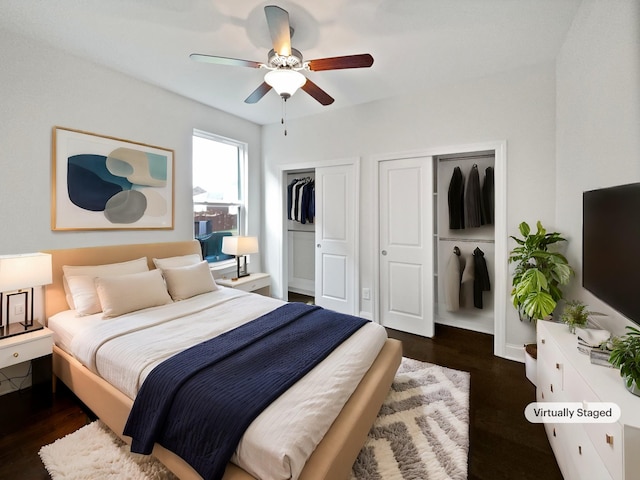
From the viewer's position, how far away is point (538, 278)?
6.98 feet

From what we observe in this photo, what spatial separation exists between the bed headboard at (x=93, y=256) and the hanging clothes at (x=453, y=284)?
3059 millimetres

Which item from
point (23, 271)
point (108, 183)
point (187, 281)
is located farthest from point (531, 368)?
point (108, 183)

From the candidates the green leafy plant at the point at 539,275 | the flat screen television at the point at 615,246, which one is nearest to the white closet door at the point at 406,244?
the green leafy plant at the point at 539,275

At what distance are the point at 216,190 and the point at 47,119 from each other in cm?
172

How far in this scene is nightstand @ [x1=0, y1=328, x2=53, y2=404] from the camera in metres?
1.82

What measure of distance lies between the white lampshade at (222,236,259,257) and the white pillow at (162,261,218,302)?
2.14 ft

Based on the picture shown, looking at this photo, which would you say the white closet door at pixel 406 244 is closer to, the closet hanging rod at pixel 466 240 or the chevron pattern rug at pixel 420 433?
the closet hanging rod at pixel 466 240

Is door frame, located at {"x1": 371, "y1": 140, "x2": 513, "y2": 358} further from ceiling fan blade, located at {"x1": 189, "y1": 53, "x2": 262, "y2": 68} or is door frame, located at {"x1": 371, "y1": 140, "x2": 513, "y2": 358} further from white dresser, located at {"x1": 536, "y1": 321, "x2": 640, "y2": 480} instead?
ceiling fan blade, located at {"x1": 189, "y1": 53, "x2": 262, "y2": 68}

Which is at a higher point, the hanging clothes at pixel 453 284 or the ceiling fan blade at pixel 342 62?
the ceiling fan blade at pixel 342 62

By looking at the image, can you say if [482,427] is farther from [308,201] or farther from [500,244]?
Result: [308,201]

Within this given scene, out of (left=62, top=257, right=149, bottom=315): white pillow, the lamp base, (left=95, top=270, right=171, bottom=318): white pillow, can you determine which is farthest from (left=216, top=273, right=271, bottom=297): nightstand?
(left=62, top=257, right=149, bottom=315): white pillow

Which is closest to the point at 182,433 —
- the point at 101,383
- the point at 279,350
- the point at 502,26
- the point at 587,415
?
the point at 279,350

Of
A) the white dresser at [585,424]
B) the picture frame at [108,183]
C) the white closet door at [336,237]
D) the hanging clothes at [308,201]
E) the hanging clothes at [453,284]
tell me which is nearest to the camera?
the white dresser at [585,424]

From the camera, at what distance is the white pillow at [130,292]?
7.14 feet
